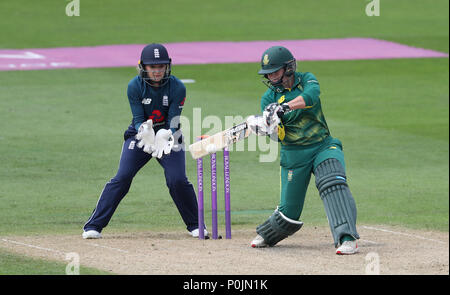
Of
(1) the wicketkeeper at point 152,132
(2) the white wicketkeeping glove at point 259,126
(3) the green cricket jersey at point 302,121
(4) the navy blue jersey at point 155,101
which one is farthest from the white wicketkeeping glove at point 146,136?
(3) the green cricket jersey at point 302,121

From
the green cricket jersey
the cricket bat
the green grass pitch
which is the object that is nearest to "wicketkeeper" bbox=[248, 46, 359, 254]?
the green cricket jersey

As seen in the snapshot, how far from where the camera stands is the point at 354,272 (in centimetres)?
816

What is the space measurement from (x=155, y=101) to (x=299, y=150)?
1.51 meters

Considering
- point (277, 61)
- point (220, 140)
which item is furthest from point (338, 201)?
point (277, 61)

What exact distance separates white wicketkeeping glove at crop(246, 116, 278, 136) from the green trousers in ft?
1.13

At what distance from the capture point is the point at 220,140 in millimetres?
9039

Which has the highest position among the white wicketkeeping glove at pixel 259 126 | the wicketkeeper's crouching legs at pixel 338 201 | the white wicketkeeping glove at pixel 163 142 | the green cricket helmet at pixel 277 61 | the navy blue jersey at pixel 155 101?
the green cricket helmet at pixel 277 61

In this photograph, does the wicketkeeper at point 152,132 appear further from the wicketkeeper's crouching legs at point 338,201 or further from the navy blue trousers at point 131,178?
the wicketkeeper's crouching legs at point 338,201

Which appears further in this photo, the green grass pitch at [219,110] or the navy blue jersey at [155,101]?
the green grass pitch at [219,110]

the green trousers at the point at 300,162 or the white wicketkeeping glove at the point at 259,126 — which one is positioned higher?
the white wicketkeeping glove at the point at 259,126

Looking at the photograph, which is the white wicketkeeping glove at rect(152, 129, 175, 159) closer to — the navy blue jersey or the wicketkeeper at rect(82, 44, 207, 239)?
the wicketkeeper at rect(82, 44, 207, 239)

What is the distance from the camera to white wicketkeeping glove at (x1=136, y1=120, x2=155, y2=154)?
9.08 m

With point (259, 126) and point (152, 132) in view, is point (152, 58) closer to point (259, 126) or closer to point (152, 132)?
point (152, 132)

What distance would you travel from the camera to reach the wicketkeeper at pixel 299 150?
28.7ft
